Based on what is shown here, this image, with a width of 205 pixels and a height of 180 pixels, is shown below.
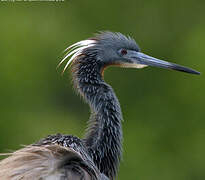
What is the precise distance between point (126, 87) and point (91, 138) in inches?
463

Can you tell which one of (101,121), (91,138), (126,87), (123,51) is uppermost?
(123,51)

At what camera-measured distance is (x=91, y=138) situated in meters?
6.66

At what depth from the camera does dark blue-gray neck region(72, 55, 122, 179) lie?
6633 millimetres

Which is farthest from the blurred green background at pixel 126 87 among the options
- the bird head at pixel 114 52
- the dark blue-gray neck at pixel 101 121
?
the dark blue-gray neck at pixel 101 121

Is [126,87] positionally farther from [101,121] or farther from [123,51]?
[101,121]

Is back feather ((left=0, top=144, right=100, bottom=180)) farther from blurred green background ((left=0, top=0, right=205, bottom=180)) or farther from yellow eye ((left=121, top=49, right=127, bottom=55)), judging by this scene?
blurred green background ((left=0, top=0, right=205, bottom=180))

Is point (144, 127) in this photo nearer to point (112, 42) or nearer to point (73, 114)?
point (73, 114)

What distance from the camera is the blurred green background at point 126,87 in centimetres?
1694

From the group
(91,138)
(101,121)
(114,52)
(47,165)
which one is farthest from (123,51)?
(47,165)

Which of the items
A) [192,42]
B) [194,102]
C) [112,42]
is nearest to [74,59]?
[112,42]

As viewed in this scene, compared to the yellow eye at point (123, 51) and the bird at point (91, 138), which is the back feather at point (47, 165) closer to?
the bird at point (91, 138)

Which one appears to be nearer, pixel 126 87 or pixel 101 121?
pixel 101 121

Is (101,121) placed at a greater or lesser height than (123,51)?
lesser

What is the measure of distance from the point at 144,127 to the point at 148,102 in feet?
2.85
